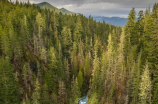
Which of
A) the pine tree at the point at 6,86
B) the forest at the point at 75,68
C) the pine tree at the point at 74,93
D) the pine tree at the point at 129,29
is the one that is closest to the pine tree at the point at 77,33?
the forest at the point at 75,68

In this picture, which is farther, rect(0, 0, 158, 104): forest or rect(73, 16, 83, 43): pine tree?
rect(73, 16, 83, 43): pine tree

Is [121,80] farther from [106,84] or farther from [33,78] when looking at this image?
[33,78]

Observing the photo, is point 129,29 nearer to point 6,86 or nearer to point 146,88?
point 146,88

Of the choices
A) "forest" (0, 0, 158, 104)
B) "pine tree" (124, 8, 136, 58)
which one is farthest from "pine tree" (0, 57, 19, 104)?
"pine tree" (124, 8, 136, 58)

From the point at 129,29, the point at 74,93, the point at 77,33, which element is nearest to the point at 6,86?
the point at 74,93

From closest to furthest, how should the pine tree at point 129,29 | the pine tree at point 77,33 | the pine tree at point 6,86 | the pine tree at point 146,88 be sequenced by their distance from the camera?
the pine tree at point 146,88 < the pine tree at point 6,86 < the pine tree at point 129,29 < the pine tree at point 77,33

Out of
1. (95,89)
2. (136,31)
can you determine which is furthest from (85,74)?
(136,31)

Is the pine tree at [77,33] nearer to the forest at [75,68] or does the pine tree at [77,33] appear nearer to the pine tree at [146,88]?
the forest at [75,68]

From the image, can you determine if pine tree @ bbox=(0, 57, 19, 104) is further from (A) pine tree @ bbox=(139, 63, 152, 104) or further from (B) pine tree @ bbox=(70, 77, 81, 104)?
(A) pine tree @ bbox=(139, 63, 152, 104)

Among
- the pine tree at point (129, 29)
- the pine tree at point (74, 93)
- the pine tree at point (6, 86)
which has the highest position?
the pine tree at point (129, 29)

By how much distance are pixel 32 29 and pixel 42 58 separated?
1889cm

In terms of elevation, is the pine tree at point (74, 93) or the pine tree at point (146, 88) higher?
the pine tree at point (146, 88)

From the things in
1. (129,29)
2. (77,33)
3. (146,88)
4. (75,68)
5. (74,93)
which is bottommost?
(74,93)

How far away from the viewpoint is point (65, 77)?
60500 mm
